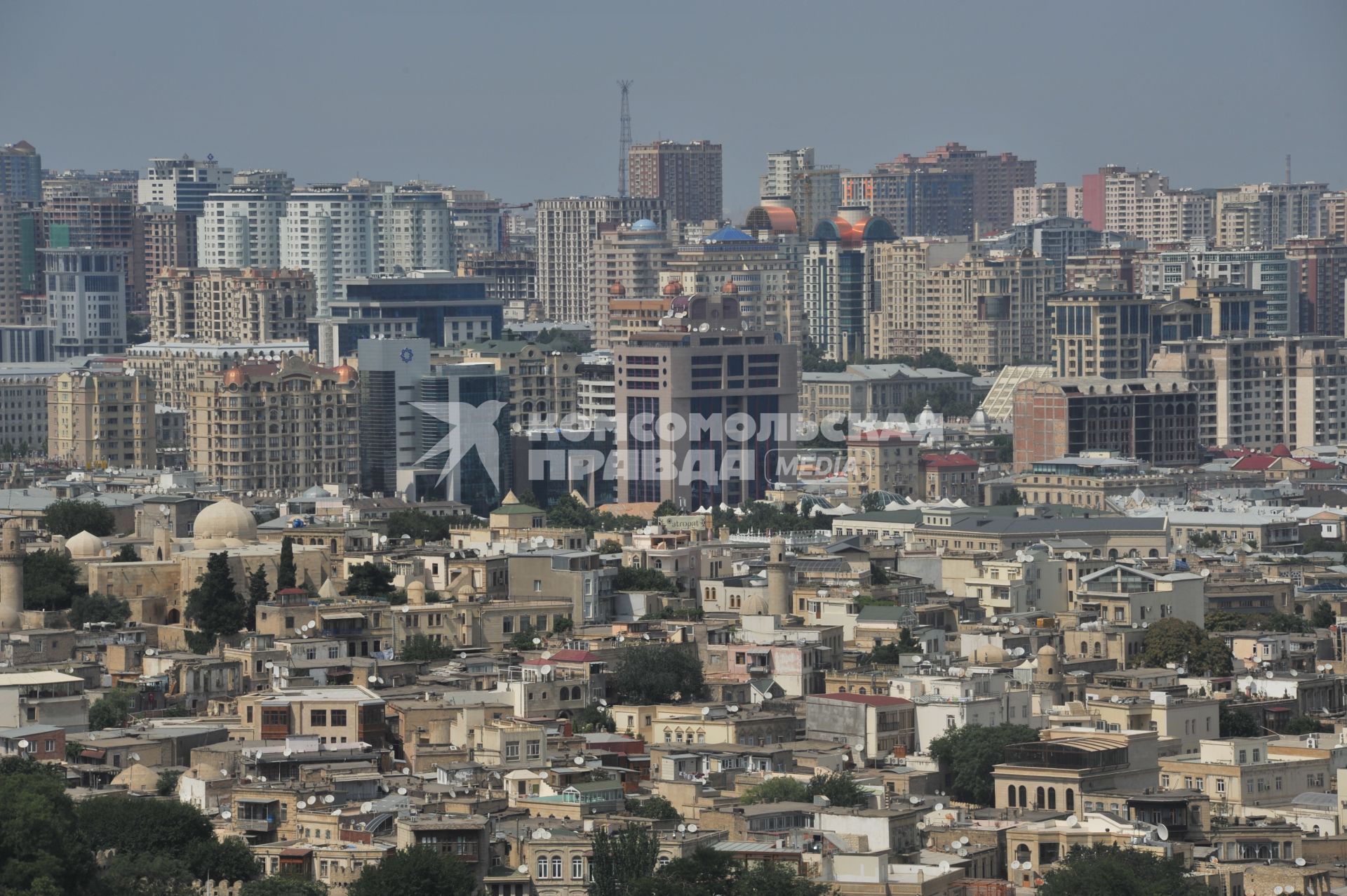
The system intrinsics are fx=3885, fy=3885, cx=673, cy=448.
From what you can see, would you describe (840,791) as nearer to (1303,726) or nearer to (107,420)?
(1303,726)

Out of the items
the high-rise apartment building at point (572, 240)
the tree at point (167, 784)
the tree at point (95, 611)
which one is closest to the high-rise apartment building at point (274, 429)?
the tree at point (95, 611)

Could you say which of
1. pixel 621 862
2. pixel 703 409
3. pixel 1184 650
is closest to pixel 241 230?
pixel 703 409

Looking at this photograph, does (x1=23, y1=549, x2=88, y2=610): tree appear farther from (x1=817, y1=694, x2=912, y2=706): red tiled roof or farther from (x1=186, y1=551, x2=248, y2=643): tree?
(x1=817, y1=694, x2=912, y2=706): red tiled roof

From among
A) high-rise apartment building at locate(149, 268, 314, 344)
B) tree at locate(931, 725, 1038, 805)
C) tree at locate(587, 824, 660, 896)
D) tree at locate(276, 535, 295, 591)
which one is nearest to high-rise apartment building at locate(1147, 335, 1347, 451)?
high-rise apartment building at locate(149, 268, 314, 344)

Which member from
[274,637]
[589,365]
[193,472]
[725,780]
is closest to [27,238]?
[589,365]

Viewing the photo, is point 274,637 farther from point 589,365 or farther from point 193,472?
point 589,365
